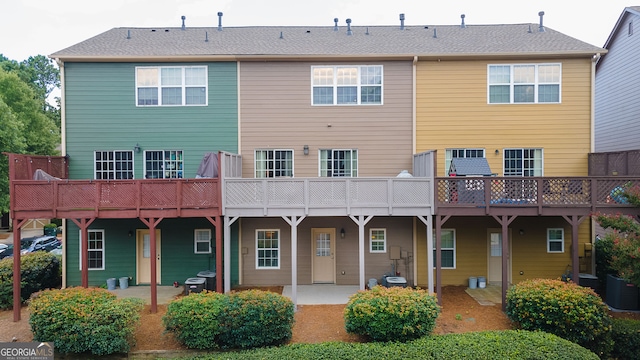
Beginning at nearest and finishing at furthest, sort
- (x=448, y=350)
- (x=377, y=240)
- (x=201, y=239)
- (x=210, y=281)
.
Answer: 1. (x=448, y=350)
2. (x=210, y=281)
3. (x=377, y=240)
4. (x=201, y=239)

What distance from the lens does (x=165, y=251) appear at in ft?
41.6

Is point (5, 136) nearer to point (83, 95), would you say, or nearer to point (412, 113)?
point (83, 95)

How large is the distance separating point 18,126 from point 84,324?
19.7m

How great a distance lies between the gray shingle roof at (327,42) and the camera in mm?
12172

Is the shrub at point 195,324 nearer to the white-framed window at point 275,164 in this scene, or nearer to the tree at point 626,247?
the white-framed window at point 275,164

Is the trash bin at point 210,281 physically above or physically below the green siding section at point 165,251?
below

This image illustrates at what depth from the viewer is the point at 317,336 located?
865 cm

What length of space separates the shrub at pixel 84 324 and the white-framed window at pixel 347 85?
8.38m

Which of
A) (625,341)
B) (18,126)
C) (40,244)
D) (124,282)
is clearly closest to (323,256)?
(124,282)

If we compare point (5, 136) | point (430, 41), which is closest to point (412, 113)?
point (430, 41)

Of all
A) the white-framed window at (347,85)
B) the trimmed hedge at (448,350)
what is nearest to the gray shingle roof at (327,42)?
the white-framed window at (347,85)

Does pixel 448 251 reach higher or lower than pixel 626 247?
lower

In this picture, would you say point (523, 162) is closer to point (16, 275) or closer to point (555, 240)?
point (555, 240)

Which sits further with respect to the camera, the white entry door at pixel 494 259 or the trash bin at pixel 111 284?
the white entry door at pixel 494 259
